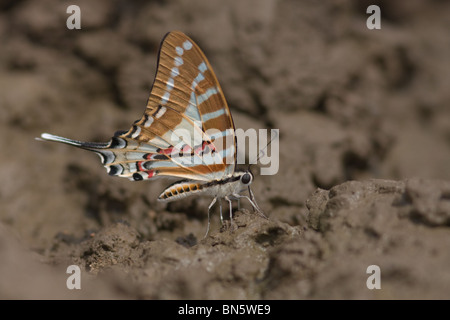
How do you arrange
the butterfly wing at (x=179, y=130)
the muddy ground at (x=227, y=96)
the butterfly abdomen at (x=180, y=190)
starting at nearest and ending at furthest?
the butterfly wing at (x=179, y=130) < the butterfly abdomen at (x=180, y=190) < the muddy ground at (x=227, y=96)

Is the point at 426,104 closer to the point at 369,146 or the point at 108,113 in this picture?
the point at 369,146

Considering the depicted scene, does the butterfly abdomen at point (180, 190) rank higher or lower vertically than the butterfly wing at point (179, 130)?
lower

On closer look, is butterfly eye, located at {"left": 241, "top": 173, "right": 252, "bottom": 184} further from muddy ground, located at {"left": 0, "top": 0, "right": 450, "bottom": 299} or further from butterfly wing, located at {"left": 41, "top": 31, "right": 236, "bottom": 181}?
Answer: muddy ground, located at {"left": 0, "top": 0, "right": 450, "bottom": 299}

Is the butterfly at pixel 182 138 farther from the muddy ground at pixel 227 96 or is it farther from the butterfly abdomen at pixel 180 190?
the muddy ground at pixel 227 96

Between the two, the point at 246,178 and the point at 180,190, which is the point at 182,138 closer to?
the point at 180,190

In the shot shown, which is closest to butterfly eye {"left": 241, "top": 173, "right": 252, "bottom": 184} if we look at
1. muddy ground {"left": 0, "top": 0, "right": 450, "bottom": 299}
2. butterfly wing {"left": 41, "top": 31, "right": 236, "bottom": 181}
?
butterfly wing {"left": 41, "top": 31, "right": 236, "bottom": 181}

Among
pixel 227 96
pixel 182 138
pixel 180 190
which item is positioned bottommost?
pixel 180 190

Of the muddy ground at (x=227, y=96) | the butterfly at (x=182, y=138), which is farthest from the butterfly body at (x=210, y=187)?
the muddy ground at (x=227, y=96)

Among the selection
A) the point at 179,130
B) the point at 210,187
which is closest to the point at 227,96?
the point at 179,130
